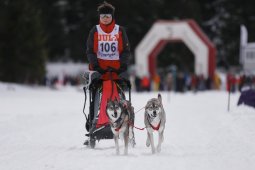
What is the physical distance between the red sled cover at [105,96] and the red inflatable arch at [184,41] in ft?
104

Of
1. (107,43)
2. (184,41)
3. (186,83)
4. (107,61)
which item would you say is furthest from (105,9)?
(184,41)

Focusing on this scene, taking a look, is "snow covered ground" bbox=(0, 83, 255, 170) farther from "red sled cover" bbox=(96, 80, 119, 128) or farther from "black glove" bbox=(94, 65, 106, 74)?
"black glove" bbox=(94, 65, 106, 74)

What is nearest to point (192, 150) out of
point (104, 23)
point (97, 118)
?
point (97, 118)

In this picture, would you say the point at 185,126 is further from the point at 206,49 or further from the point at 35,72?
the point at 35,72

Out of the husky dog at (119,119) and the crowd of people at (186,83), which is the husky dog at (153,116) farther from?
the crowd of people at (186,83)

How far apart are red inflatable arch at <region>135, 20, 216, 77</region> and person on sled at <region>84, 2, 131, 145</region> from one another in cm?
3144

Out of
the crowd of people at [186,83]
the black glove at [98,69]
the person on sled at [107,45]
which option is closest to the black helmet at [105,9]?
the person on sled at [107,45]

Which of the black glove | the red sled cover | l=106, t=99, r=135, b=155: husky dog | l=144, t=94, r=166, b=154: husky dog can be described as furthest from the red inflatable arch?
l=106, t=99, r=135, b=155: husky dog

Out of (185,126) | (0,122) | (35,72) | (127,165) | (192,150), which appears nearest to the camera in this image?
(127,165)

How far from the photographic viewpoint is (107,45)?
373 inches

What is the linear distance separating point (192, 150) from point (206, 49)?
32.3m

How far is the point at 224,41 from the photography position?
62.3 metres

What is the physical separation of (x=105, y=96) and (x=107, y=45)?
0.84m

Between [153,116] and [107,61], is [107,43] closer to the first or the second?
[107,61]
